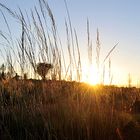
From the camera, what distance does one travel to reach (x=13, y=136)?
10.8 ft

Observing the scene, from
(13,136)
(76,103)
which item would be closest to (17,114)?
(13,136)

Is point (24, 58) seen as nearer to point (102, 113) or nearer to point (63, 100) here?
point (63, 100)

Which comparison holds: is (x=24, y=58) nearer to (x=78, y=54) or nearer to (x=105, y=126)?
(x=78, y=54)

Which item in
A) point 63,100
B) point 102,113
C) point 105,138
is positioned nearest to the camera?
point 105,138

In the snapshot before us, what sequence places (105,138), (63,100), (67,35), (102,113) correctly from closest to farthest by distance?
1. (105,138)
2. (102,113)
3. (67,35)
4. (63,100)

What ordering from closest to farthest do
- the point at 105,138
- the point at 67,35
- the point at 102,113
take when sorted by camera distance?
1. the point at 105,138
2. the point at 102,113
3. the point at 67,35

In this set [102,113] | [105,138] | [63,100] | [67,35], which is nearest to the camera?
[105,138]

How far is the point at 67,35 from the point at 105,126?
0.96 meters

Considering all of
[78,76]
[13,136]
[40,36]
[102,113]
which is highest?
[40,36]

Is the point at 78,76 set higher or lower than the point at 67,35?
lower

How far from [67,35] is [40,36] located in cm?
26

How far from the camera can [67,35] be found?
357cm

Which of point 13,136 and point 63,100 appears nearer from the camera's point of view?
point 13,136

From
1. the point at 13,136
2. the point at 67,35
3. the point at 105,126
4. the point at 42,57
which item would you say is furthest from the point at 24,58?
the point at 105,126
